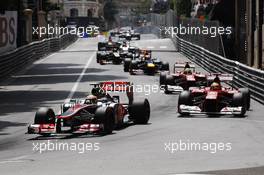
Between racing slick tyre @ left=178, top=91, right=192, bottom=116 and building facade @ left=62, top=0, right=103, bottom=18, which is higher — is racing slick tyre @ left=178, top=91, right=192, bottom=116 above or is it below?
below

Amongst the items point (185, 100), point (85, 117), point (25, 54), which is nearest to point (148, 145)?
point (85, 117)

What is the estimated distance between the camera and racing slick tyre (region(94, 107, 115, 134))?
16234mm

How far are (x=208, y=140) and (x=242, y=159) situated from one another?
2.74 metres

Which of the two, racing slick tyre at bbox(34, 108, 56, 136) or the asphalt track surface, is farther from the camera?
racing slick tyre at bbox(34, 108, 56, 136)

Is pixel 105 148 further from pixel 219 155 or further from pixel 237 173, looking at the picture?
pixel 237 173

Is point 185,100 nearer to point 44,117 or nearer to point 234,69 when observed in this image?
point 44,117

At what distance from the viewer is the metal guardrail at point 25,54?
1490 inches

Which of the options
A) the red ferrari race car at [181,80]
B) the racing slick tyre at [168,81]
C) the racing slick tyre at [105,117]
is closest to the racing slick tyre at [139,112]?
the racing slick tyre at [105,117]

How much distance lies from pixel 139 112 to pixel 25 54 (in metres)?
30.2

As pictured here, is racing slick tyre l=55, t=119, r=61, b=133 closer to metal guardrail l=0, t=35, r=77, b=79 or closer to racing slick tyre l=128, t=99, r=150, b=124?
racing slick tyre l=128, t=99, r=150, b=124

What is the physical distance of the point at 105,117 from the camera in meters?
16.2

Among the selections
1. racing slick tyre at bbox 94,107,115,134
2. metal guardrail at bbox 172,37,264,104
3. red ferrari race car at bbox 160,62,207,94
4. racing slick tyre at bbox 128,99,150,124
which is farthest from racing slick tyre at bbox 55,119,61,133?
red ferrari race car at bbox 160,62,207,94

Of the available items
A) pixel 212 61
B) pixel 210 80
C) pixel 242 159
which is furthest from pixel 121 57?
pixel 242 159

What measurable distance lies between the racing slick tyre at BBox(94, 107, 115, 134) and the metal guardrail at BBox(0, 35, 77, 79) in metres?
20.4
